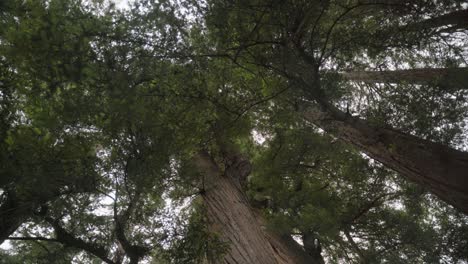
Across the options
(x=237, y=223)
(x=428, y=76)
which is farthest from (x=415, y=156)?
(x=428, y=76)

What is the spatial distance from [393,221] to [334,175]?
4.64 feet

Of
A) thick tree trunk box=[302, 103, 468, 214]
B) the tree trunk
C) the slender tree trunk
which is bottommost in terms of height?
thick tree trunk box=[302, 103, 468, 214]

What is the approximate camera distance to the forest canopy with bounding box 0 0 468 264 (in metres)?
2.73

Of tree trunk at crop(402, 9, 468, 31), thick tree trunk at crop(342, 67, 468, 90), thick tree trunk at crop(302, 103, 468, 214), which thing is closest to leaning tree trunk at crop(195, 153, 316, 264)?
thick tree trunk at crop(302, 103, 468, 214)

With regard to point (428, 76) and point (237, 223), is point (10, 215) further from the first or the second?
point (428, 76)

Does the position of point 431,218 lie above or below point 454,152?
below

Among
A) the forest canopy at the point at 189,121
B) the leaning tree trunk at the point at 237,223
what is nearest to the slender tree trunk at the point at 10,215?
the forest canopy at the point at 189,121

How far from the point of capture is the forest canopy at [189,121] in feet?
8.96

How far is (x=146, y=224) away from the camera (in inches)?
134

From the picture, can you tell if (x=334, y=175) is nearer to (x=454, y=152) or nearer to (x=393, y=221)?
(x=393, y=221)

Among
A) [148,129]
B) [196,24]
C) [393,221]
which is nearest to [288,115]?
[196,24]

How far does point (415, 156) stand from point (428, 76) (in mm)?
3066

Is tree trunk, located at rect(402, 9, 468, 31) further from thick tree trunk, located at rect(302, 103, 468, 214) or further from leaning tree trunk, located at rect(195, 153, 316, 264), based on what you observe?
leaning tree trunk, located at rect(195, 153, 316, 264)

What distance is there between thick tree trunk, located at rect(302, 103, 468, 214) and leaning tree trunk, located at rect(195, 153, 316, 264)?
1.84 meters
